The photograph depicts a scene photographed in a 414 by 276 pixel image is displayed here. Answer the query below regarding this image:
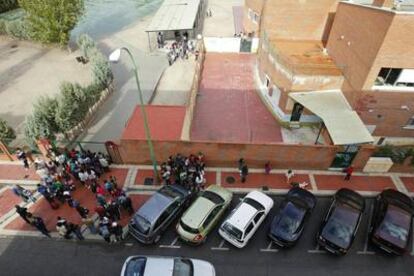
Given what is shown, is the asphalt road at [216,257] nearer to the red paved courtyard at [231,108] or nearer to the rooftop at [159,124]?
the rooftop at [159,124]

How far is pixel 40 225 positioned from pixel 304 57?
1838 centimetres

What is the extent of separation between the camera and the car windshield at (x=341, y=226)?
11000 mm

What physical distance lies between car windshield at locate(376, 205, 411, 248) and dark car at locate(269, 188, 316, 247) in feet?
9.55

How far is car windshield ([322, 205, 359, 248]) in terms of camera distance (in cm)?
1100

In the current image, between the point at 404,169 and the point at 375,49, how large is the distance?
686 centimetres

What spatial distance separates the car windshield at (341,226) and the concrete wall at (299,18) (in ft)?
48.8

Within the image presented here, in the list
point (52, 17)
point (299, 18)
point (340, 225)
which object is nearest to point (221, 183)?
point (340, 225)

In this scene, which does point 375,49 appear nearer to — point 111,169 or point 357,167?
point 357,167

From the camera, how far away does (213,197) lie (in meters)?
12.3

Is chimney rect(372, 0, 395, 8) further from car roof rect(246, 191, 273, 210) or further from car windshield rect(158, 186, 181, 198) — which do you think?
car windshield rect(158, 186, 181, 198)

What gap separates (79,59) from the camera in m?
27.1

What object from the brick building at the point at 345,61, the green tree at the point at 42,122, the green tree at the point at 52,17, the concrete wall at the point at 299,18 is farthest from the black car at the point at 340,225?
the green tree at the point at 52,17

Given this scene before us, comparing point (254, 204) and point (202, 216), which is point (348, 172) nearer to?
point (254, 204)

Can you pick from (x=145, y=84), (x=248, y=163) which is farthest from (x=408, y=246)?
(x=145, y=84)
